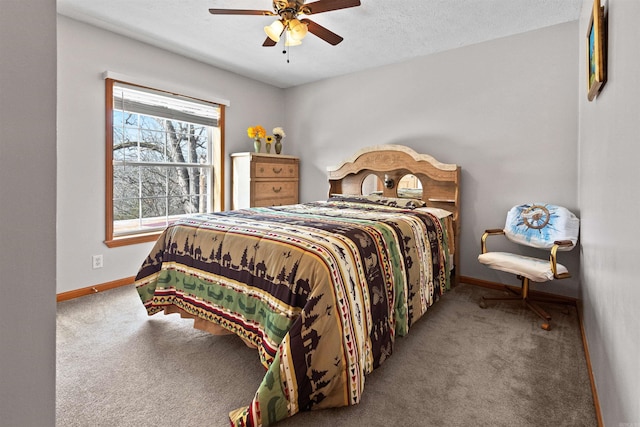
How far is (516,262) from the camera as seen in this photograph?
271cm

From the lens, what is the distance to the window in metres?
3.36

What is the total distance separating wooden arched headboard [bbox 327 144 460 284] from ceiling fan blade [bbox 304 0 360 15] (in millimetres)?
1859

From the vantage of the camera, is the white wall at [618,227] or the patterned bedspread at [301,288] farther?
the patterned bedspread at [301,288]

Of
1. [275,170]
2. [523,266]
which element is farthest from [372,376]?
[275,170]

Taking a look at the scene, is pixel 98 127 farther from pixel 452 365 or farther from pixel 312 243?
pixel 452 365

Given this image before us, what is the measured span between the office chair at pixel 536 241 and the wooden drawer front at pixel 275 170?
2.72 m

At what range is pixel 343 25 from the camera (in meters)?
3.06

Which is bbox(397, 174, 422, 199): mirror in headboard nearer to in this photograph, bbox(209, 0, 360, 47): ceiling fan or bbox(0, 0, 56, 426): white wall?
bbox(209, 0, 360, 47): ceiling fan

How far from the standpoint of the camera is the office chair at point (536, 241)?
2.56 metres

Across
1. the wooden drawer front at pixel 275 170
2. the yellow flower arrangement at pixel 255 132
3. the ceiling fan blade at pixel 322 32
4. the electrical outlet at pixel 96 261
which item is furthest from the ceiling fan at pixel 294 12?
the electrical outlet at pixel 96 261

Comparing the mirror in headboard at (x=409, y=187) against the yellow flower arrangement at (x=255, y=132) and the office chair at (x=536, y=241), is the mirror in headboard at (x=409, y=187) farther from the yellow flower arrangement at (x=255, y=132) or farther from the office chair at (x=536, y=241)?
the yellow flower arrangement at (x=255, y=132)

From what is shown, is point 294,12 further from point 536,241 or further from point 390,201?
point 536,241

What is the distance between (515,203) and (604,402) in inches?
86.5

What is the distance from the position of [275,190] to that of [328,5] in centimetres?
270
